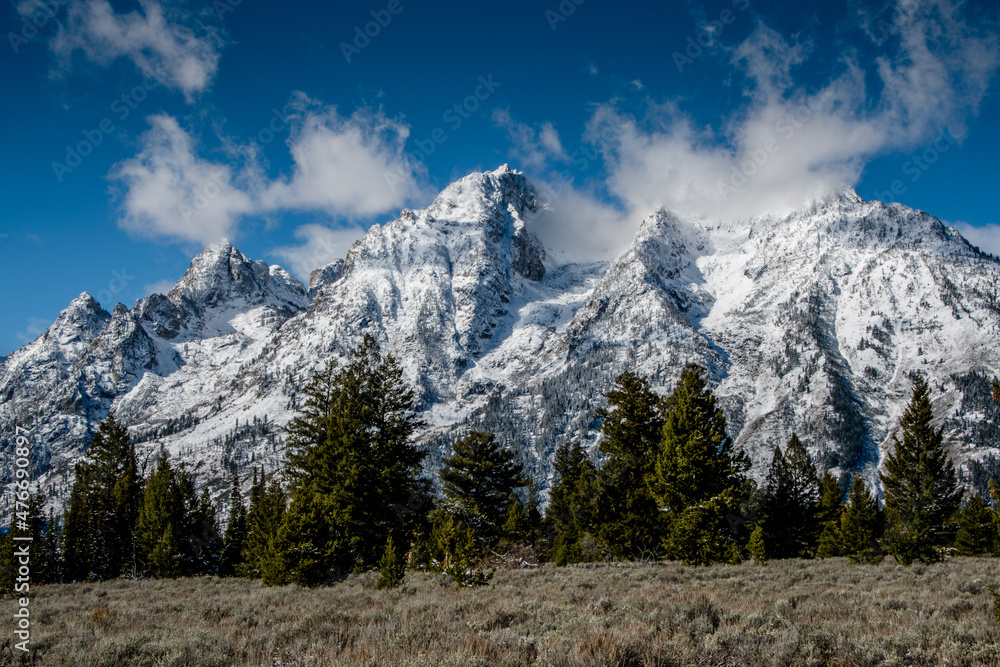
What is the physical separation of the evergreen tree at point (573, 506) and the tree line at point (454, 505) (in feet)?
0.73

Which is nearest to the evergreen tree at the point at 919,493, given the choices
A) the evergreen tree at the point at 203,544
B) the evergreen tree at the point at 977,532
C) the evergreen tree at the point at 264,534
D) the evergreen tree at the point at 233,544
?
the evergreen tree at the point at 977,532

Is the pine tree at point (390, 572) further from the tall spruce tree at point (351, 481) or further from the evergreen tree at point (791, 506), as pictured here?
the evergreen tree at point (791, 506)

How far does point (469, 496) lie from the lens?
119 feet

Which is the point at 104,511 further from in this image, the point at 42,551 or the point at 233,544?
the point at 233,544

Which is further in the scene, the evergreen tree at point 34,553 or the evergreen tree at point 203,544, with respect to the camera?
the evergreen tree at point 203,544

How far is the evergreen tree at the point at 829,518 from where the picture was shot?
4566 cm

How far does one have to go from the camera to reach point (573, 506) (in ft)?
113

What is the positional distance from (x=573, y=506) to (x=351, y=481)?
51.6ft

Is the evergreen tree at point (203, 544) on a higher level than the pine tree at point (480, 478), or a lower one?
Answer: lower

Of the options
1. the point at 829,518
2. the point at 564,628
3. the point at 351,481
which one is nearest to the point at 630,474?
the point at 351,481

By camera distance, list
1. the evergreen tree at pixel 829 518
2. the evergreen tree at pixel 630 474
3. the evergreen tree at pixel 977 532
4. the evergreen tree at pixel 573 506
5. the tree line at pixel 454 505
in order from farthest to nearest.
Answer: the evergreen tree at pixel 977 532 < the evergreen tree at pixel 829 518 < the evergreen tree at pixel 573 506 < the evergreen tree at pixel 630 474 < the tree line at pixel 454 505

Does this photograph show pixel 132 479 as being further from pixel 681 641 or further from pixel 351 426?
pixel 681 641

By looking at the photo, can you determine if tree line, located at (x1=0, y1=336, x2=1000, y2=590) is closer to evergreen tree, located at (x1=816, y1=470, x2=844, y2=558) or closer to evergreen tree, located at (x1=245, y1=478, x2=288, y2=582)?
evergreen tree, located at (x1=245, y1=478, x2=288, y2=582)

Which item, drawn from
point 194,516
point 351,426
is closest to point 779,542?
point 351,426
